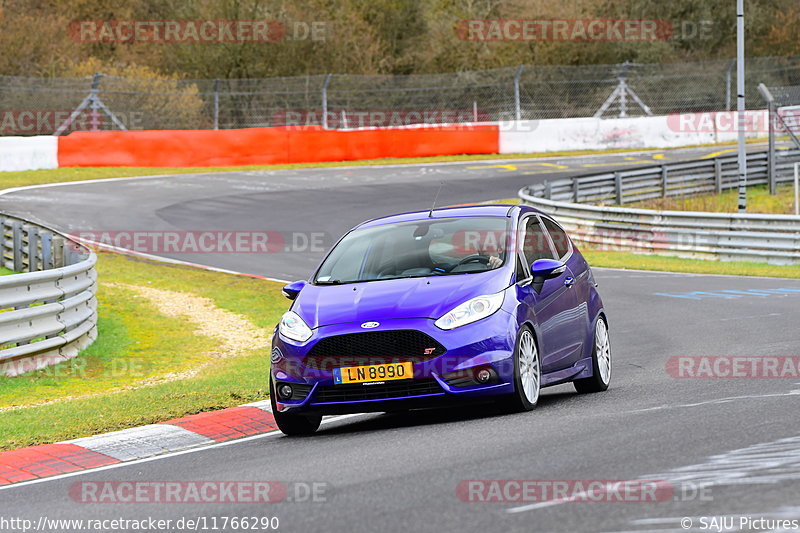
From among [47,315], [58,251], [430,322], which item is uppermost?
[430,322]

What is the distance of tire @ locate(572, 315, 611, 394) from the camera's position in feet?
34.8

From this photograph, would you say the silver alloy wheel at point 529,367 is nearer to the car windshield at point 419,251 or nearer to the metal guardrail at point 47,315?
the car windshield at point 419,251

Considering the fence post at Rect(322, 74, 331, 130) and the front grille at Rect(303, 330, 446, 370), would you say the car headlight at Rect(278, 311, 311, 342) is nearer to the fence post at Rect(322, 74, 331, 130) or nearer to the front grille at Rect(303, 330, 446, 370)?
the front grille at Rect(303, 330, 446, 370)

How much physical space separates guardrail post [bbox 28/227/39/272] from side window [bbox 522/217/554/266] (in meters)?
10.2

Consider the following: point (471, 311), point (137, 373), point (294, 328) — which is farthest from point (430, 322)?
point (137, 373)

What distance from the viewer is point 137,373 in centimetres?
1372

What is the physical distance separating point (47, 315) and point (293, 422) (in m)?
5.32

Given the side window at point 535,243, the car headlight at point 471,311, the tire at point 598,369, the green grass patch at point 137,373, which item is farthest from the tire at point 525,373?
the green grass patch at point 137,373

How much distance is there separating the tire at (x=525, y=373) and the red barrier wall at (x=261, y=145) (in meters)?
31.8

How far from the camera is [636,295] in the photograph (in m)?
19.5

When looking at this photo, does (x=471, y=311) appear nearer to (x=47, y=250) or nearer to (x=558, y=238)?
(x=558, y=238)

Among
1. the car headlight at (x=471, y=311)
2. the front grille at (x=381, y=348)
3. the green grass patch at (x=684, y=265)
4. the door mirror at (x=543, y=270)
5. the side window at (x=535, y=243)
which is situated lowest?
the green grass patch at (x=684, y=265)

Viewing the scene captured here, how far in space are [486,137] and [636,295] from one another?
26.4 meters

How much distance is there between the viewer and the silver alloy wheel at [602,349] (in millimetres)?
10710
